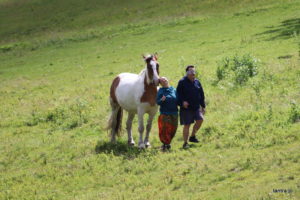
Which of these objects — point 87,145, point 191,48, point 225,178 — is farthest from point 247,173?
point 191,48

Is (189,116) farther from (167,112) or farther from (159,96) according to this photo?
(159,96)

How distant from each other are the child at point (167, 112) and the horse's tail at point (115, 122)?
248 centimetres

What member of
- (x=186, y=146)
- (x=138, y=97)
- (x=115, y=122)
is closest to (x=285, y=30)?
(x=115, y=122)

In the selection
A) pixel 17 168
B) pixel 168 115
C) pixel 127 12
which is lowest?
pixel 17 168

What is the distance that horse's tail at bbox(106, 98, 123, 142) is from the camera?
15.9m

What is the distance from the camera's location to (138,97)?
14328 mm

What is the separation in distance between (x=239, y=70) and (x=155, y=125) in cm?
492

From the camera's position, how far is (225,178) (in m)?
10.6

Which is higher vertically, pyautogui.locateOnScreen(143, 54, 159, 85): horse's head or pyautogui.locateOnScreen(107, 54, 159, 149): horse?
pyautogui.locateOnScreen(143, 54, 159, 85): horse's head

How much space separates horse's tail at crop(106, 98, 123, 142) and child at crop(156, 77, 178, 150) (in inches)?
97.6

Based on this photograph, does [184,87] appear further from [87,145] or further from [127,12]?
[127,12]

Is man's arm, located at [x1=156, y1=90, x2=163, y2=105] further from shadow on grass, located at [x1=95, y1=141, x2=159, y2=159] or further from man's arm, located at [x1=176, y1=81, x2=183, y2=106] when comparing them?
shadow on grass, located at [x1=95, y1=141, x2=159, y2=159]

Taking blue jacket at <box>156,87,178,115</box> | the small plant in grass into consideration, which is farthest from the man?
the small plant in grass

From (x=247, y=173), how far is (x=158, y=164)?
8.49ft
